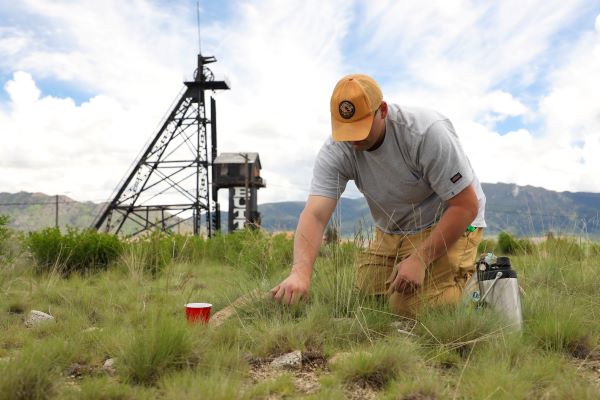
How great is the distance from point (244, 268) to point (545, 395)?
3.91 meters

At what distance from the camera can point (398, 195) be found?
3.14 m

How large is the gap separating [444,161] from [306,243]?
0.85 metres

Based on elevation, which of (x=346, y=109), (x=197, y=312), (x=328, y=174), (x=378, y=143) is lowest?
(x=197, y=312)

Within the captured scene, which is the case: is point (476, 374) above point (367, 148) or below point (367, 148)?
below

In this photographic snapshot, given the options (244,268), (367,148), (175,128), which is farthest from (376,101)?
(175,128)

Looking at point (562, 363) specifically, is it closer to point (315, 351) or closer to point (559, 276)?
point (315, 351)

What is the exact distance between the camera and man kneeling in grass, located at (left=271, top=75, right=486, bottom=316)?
2.72 metres

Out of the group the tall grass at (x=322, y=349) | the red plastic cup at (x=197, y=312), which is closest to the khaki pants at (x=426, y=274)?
the tall grass at (x=322, y=349)

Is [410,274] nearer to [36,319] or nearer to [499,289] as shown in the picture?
[499,289]

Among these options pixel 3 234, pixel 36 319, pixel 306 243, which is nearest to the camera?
pixel 306 243

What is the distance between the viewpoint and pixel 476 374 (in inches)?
82.1

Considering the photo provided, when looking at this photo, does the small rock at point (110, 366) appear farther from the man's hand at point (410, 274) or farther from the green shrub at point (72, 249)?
the green shrub at point (72, 249)

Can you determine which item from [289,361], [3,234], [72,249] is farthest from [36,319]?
[3,234]

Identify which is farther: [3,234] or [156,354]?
[3,234]
